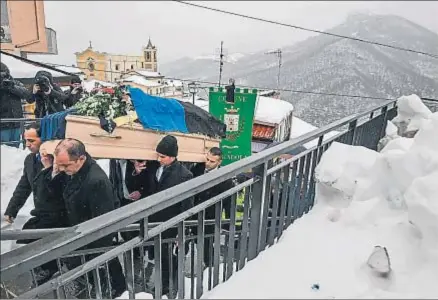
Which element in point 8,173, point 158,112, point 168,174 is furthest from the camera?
point 168,174

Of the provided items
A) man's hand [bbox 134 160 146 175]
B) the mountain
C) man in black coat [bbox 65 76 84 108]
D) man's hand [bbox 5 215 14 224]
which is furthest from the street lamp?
man's hand [bbox 5 215 14 224]

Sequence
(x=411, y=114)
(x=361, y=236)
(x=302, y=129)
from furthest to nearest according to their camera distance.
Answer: (x=411, y=114) → (x=302, y=129) → (x=361, y=236)

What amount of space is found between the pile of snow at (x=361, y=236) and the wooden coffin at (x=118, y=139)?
821 millimetres

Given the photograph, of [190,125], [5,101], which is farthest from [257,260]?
[5,101]

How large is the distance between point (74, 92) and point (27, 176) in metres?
0.72

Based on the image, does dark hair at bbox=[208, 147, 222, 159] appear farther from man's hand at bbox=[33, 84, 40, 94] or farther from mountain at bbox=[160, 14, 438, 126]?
man's hand at bbox=[33, 84, 40, 94]

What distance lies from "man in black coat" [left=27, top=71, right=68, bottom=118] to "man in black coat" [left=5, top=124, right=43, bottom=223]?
1.23 feet

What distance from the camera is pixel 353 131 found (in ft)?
11.7

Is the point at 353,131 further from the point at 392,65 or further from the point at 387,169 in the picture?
the point at 392,65

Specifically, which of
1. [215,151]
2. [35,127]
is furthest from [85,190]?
[215,151]

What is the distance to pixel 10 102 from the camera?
4.47 ft

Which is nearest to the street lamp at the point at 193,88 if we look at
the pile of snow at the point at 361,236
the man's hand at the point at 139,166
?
the man's hand at the point at 139,166

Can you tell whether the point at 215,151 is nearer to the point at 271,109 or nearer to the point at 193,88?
the point at 193,88

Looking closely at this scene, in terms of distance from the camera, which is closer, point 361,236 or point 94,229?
point 94,229
